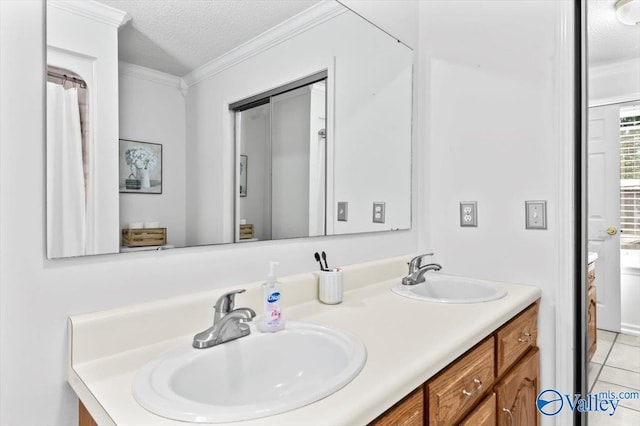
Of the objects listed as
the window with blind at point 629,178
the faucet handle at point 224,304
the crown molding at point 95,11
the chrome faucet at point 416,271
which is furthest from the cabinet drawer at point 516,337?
the crown molding at point 95,11

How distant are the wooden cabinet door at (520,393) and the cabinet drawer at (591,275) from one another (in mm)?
350

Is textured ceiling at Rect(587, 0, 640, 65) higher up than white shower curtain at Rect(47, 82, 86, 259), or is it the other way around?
textured ceiling at Rect(587, 0, 640, 65)

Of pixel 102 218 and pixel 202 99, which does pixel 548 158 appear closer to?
pixel 202 99

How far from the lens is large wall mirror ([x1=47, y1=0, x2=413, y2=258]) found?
0.82 meters

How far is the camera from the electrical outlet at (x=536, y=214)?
5.13ft

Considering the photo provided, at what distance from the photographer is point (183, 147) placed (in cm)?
101

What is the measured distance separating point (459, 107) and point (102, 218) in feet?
5.18

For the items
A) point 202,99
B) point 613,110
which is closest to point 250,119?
point 202,99

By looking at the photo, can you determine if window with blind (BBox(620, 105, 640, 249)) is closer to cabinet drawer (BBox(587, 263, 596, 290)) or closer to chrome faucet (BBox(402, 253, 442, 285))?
cabinet drawer (BBox(587, 263, 596, 290))

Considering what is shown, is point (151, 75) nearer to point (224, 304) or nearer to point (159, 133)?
point (159, 133)

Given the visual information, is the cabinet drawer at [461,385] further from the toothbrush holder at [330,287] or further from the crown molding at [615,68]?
the crown molding at [615,68]

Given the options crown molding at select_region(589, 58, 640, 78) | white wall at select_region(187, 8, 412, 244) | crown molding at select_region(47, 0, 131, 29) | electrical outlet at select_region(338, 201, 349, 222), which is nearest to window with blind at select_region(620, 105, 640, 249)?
crown molding at select_region(589, 58, 640, 78)

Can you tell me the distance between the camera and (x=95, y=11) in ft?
2.77

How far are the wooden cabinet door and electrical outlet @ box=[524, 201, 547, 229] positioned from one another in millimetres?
514
